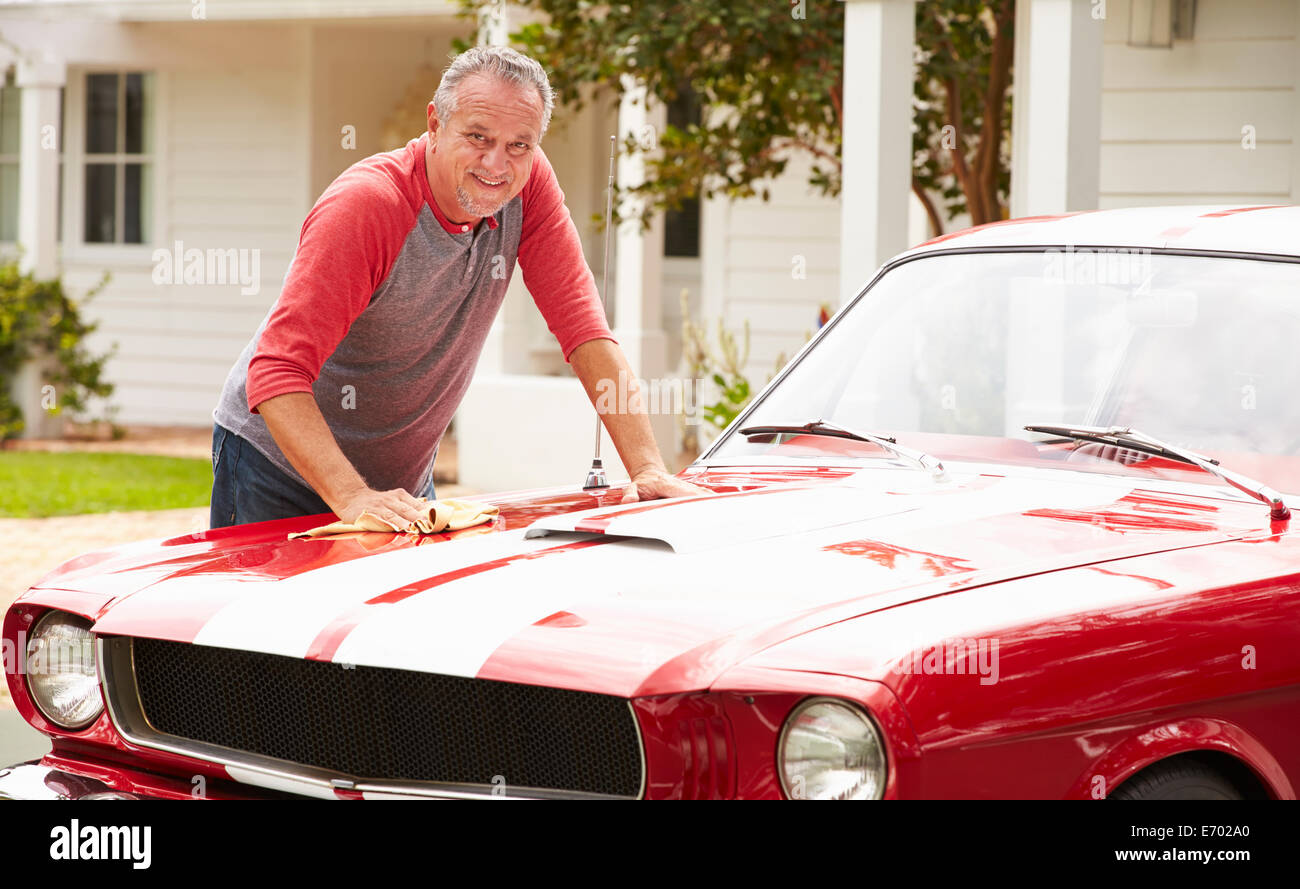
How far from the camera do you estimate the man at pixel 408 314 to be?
308 cm

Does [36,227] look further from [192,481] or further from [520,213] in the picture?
[520,213]

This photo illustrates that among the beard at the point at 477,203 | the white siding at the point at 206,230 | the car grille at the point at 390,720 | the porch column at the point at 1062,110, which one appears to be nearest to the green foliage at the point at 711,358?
the porch column at the point at 1062,110

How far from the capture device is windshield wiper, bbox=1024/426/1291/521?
9.00ft

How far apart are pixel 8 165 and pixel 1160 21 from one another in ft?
39.9

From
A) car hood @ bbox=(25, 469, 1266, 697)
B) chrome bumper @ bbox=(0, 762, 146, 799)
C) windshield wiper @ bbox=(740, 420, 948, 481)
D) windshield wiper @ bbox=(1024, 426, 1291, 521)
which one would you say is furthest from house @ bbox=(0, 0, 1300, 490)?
chrome bumper @ bbox=(0, 762, 146, 799)

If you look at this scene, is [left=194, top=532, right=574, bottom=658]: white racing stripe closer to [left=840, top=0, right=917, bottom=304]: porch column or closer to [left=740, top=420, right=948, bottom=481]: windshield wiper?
[left=740, top=420, right=948, bottom=481]: windshield wiper

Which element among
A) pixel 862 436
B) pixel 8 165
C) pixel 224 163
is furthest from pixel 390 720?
pixel 8 165

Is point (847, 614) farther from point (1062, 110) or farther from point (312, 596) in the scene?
point (1062, 110)

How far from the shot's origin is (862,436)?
3211 millimetres

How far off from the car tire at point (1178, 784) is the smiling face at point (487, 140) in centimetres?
171

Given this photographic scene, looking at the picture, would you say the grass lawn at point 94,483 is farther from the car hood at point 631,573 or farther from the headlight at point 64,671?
the car hood at point 631,573

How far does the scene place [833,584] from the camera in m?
2.25
